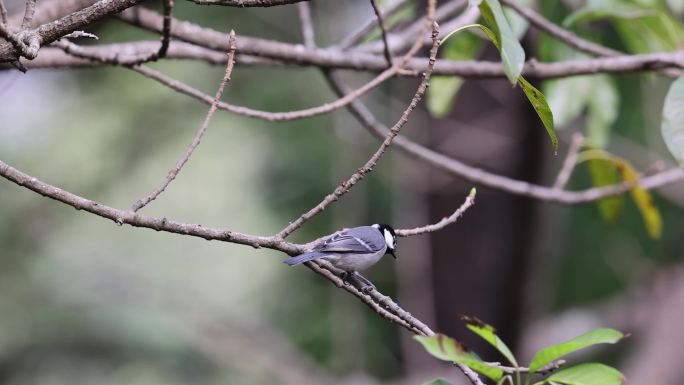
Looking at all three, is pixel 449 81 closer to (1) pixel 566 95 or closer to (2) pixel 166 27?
(1) pixel 566 95

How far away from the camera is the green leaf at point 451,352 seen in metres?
1.46

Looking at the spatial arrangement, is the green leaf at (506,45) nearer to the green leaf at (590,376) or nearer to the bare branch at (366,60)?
the green leaf at (590,376)

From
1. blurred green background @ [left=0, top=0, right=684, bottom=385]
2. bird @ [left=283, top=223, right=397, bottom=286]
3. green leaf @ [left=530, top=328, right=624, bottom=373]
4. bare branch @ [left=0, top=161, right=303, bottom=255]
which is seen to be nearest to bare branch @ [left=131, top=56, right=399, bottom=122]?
bird @ [left=283, top=223, right=397, bottom=286]

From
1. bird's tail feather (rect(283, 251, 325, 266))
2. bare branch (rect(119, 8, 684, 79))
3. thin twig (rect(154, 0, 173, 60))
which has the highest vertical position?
bare branch (rect(119, 8, 684, 79))

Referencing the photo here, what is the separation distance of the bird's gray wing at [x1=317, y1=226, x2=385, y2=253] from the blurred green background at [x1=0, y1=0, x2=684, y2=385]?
209cm

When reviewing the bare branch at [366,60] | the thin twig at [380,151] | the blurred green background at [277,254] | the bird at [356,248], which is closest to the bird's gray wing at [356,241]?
the bird at [356,248]

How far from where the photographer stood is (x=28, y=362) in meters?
5.72

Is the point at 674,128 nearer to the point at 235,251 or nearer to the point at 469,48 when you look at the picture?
the point at 469,48

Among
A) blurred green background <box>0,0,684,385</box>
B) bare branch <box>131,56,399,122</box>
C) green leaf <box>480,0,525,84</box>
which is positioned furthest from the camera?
blurred green background <box>0,0,684,385</box>

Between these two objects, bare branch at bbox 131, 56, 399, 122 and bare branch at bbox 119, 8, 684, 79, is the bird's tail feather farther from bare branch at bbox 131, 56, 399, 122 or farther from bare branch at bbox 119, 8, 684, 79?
bare branch at bbox 119, 8, 684, 79

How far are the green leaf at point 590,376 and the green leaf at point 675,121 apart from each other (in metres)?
0.92

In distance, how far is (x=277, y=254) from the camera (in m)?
6.70

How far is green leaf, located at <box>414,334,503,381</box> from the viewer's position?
1.46 meters

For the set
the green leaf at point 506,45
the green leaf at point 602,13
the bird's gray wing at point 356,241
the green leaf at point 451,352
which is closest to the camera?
the green leaf at point 451,352
